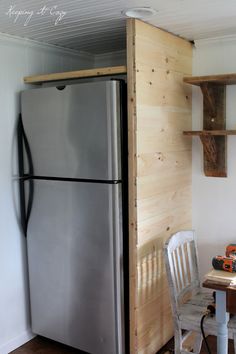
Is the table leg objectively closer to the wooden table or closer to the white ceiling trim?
the wooden table

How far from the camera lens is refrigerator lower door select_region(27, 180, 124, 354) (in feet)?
7.56

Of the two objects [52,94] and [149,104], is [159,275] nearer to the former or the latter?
[149,104]

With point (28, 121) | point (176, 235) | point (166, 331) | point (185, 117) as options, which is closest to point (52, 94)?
point (28, 121)

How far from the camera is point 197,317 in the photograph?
2219mm

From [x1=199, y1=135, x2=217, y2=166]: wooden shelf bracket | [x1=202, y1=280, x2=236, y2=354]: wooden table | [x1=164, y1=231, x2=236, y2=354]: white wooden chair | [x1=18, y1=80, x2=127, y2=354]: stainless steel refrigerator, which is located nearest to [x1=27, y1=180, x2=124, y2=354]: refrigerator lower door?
[x1=18, y1=80, x2=127, y2=354]: stainless steel refrigerator

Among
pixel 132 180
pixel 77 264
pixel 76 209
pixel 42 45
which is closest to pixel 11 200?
pixel 76 209

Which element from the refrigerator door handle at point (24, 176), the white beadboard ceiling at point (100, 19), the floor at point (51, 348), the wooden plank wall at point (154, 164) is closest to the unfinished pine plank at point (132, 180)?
the wooden plank wall at point (154, 164)

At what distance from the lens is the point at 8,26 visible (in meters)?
2.32

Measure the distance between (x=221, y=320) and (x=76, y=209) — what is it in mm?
1026

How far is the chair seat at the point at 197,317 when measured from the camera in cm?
217

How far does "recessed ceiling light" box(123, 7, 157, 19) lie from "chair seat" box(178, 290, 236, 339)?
5.44 feet

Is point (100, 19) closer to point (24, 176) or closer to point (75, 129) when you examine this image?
point (75, 129)

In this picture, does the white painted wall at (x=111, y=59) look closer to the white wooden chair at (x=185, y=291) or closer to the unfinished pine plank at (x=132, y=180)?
the unfinished pine plank at (x=132, y=180)

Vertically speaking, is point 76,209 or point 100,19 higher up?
point 100,19
